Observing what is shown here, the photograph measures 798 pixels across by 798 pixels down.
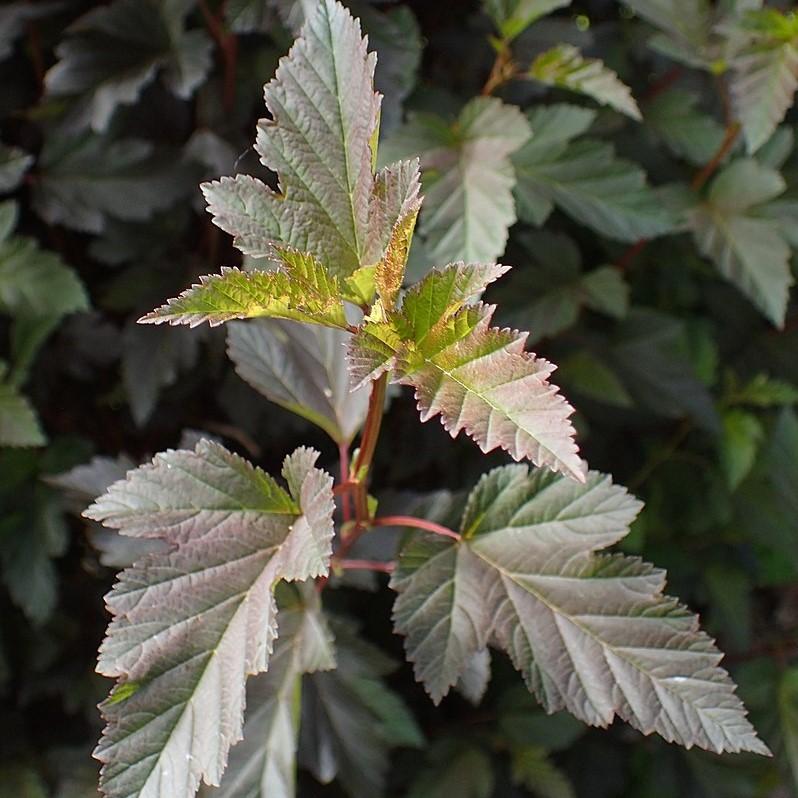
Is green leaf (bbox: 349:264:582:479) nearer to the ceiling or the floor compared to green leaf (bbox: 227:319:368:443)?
nearer to the ceiling

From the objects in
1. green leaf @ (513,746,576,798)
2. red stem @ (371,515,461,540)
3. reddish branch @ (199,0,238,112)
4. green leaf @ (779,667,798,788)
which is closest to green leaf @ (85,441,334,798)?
red stem @ (371,515,461,540)

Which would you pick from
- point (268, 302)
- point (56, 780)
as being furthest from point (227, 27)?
point (56, 780)

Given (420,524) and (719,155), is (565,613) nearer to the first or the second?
(420,524)

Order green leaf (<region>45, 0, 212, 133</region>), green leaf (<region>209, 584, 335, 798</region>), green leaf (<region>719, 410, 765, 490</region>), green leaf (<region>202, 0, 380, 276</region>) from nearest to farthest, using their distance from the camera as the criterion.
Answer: green leaf (<region>202, 0, 380, 276</region>)
green leaf (<region>209, 584, 335, 798</region>)
green leaf (<region>45, 0, 212, 133</region>)
green leaf (<region>719, 410, 765, 490</region>)

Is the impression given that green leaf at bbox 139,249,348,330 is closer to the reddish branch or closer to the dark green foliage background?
the dark green foliage background

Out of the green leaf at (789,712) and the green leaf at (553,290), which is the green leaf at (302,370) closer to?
the green leaf at (553,290)

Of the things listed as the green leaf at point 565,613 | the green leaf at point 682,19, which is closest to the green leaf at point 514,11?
the green leaf at point 682,19
